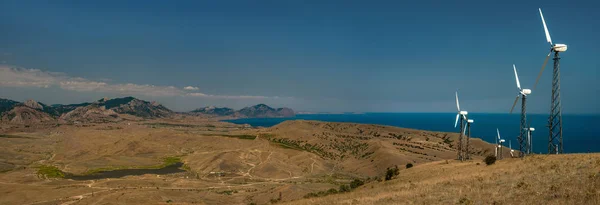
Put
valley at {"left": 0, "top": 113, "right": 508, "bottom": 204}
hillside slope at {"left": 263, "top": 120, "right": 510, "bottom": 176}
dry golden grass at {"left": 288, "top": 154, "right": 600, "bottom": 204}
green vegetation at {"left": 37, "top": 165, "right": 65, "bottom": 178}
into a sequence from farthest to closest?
hillside slope at {"left": 263, "top": 120, "right": 510, "bottom": 176} → green vegetation at {"left": 37, "top": 165, "right": 65, "bottom": 178} → valley at {"left": 0, "top": 113, "right": 508, "bottom": 204} → dry golden grass at {"left": 288, "top": 154, "right": 600, "bottom": 204}

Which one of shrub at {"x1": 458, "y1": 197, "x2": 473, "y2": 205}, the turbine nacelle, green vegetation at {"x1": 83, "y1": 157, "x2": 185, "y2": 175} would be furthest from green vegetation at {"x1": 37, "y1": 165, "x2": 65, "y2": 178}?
the turbine nacelle

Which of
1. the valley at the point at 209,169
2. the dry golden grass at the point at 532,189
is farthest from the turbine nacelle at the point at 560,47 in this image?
the valley at the point at 209,169

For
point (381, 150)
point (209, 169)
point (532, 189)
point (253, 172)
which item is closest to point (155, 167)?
point (209, 169)

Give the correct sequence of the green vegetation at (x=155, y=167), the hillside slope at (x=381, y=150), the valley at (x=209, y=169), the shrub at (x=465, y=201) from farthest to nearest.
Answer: the green vegetation at (x=155, y=167)
the hillside slope at (x=381, y=150)
the valley at (x=209, y=169)
the shrub at (x=465, y=201)

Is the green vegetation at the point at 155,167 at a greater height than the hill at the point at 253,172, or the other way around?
the hill at the point at 253,172

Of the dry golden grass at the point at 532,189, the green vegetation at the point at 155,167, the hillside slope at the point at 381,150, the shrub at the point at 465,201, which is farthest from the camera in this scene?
the green vegetation at the point at 155,167

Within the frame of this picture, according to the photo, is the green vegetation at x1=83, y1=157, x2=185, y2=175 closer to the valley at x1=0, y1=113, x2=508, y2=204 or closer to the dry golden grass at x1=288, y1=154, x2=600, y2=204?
the valley at x1=0, y1=113, x2=508, y2=204

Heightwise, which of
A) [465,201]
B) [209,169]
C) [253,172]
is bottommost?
[209,169]

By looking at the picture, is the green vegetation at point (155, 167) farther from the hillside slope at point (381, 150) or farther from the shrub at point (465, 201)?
the shrub at point (465, 201)

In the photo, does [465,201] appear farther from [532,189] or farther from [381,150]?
[381,150]

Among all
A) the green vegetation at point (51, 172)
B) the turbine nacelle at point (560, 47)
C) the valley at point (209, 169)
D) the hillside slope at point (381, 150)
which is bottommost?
the green vegetation at point (51, 172)

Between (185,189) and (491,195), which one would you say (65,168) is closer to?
(185,189)

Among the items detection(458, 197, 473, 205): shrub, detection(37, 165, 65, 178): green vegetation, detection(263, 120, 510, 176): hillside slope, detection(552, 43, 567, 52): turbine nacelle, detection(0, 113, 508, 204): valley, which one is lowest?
detection(37, 165, 65, 178): green vegetation

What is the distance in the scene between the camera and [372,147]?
152375 mm
